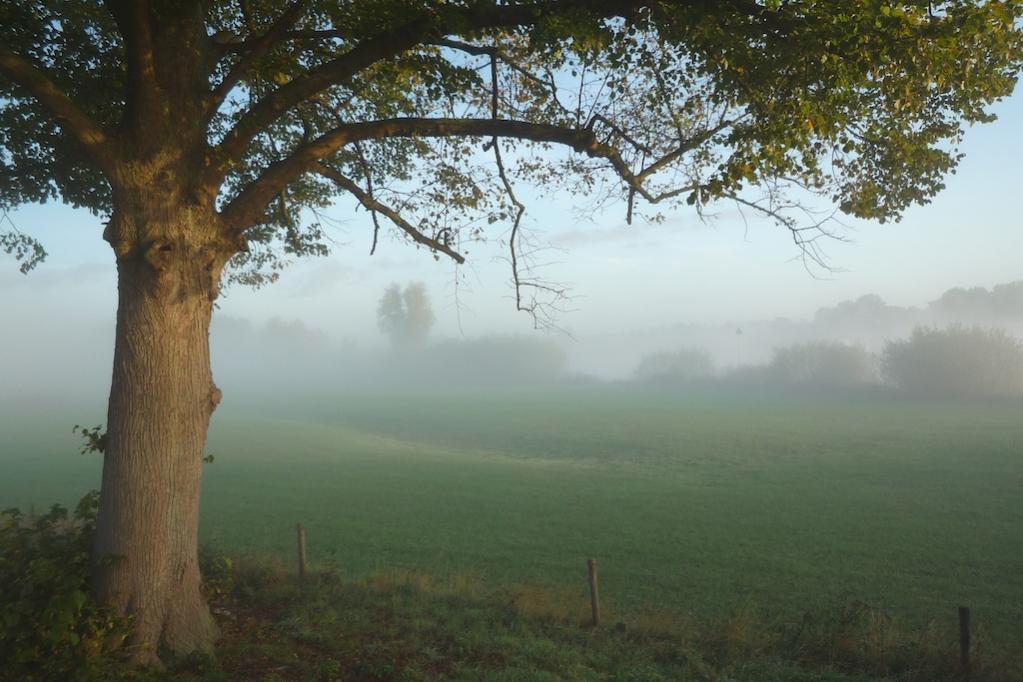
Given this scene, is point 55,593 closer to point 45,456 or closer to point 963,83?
point 963,83

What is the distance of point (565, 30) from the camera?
738 centimetres

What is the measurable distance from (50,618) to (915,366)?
82291 millimetres

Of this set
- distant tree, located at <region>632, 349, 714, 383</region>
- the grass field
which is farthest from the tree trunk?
distant tree, located at <region>632, 349, 714, 383</region>

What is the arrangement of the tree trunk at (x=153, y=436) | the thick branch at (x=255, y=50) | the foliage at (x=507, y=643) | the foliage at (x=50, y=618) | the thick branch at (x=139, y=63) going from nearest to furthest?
the foliage at (x=50, y=618)
the tree trunk at (x=153, y=436)
the foliage at (x=507, y=643)
the thick branch at (x=139, y=63)
the thick branch at (x=255, y=50)

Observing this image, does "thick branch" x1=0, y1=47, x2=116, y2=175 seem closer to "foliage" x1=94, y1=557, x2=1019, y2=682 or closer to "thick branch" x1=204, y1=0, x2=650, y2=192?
"thick branch" x1=204, y1=0, x2=650, y2=192

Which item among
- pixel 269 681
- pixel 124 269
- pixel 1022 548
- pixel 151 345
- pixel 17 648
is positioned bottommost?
pixel 1022 548

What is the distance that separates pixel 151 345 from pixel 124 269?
34.0 inches

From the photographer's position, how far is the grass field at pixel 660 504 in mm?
14859

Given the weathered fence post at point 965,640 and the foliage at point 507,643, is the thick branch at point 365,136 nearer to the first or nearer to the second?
the foliage at point 507,643

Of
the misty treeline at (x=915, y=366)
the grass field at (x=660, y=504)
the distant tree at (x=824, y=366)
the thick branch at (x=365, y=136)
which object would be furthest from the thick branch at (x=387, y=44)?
the distant tree at (x=824, y=366)

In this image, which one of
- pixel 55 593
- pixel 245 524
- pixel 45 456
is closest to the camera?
pixel 55 593

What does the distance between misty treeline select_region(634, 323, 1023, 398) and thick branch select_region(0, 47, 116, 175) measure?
261ft

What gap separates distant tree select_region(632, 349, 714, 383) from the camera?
Result: 359 ft

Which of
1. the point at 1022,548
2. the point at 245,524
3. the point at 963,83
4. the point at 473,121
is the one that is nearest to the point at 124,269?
the point at 473,121
